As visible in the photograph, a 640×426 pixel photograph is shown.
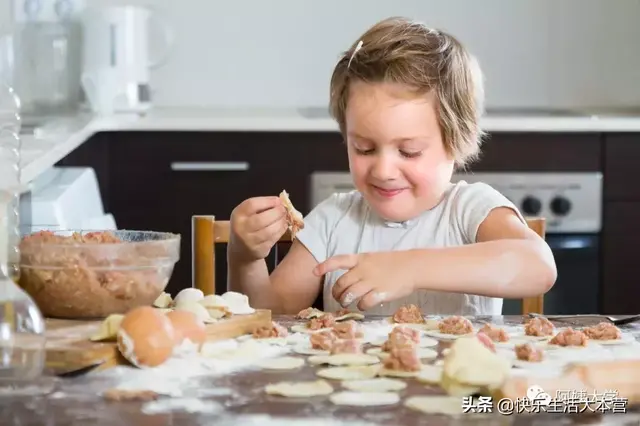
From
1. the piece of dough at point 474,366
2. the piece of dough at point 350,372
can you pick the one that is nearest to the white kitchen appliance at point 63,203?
the piece of dough at point 350,372

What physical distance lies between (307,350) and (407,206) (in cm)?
63

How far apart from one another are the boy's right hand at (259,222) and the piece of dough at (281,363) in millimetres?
458

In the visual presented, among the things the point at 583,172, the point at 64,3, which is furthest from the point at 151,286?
the point at 64,3

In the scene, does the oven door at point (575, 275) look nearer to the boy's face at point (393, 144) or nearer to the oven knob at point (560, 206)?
the oven knob at point (560, 206)

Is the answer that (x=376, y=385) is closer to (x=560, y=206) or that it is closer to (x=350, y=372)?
(x=350, y=372)

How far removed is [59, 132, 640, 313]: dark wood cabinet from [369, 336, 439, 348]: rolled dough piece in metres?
1.70

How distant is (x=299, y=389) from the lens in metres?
0.77

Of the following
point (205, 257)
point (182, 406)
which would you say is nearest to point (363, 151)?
point (205, 257)

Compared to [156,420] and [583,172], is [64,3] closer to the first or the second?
[583,172]

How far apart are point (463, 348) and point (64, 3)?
2555 mm

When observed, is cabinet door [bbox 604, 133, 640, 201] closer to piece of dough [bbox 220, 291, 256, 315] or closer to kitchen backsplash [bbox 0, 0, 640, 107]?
kitchen backsplash [bbox 0, 0, 640, 107]

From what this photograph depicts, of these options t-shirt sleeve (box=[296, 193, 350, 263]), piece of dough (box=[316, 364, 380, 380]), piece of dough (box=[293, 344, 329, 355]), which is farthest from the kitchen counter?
piece of dough (box=[316, 364, 380, 380])

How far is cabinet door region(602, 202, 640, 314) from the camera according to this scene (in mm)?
2732

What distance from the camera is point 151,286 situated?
1.04 metres
